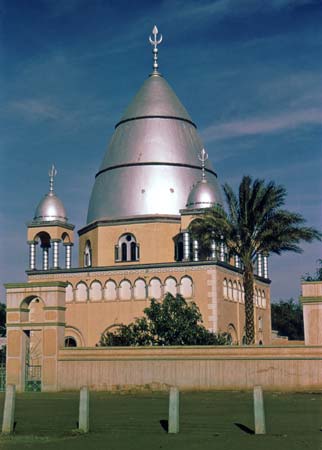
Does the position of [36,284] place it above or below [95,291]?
below

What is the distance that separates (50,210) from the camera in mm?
48219

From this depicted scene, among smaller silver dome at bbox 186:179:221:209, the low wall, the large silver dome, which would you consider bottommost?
the low wall

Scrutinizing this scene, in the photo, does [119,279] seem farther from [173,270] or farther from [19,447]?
[19,447]

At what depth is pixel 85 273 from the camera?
45844 mm

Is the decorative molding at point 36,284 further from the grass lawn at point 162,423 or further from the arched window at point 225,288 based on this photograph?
the arched window at point 225,288

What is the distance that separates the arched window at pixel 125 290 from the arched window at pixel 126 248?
6.13ft

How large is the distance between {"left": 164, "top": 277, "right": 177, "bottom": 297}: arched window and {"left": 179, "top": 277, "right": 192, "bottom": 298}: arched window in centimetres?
35

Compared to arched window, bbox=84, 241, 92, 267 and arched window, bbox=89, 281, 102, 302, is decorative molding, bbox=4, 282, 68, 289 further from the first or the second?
arched window, bbox=84, 241, 92, 267

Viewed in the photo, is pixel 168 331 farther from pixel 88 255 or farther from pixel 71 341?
pixel 88 255

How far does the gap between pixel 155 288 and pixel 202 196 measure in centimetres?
578

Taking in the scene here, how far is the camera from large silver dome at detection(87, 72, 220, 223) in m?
46.4

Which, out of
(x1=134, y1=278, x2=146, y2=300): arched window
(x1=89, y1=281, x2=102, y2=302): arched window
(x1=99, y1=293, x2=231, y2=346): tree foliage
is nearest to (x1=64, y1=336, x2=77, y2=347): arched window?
(x1=89, y1=281, x2=102, y2=302): arched window

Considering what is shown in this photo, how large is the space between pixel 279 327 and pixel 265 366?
197ft

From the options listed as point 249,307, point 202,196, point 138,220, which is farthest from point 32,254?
point 249,307
